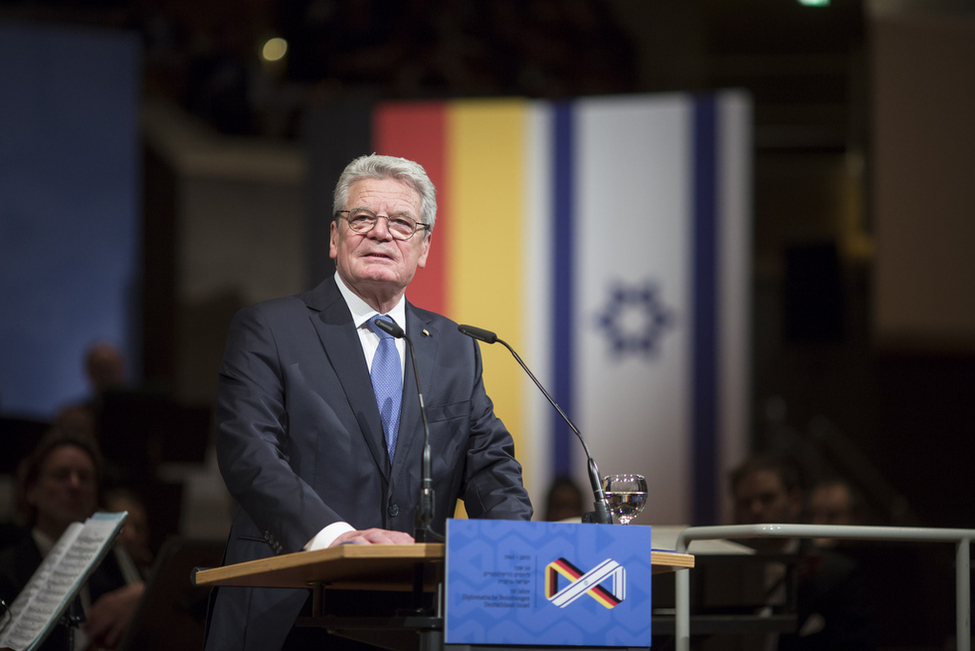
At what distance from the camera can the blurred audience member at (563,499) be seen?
5.08 metres

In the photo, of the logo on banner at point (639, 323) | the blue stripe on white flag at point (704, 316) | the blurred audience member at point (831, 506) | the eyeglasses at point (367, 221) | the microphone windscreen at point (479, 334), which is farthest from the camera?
the logo on banner at point (639, 323)

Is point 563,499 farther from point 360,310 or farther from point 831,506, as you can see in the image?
point 360,310

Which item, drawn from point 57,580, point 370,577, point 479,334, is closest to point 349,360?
point 479,334

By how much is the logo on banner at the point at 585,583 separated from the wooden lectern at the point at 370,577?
0.10 metres

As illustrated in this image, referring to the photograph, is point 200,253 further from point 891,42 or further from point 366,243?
point 366,243

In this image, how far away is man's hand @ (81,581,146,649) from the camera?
3314 millimetres

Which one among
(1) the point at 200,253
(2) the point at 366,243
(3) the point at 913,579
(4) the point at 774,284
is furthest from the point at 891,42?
(1) the point at 200,253

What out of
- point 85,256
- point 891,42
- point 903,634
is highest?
point 891,42

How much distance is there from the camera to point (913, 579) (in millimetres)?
4891

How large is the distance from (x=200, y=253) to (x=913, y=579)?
6.71m

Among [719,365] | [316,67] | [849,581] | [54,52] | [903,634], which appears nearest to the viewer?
[849,581]

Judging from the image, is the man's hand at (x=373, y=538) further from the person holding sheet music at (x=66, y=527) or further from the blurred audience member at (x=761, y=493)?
the blurred audience member at (x=761, y=493)

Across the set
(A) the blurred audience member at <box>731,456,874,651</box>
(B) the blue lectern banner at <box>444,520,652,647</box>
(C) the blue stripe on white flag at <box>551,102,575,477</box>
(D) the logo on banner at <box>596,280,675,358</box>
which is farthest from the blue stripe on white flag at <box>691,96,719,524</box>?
(B) the blue lectern banner at <box>444,520,652,647</box>

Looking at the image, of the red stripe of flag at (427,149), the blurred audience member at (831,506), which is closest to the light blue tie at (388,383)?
the blurred audience member at (831,506)
